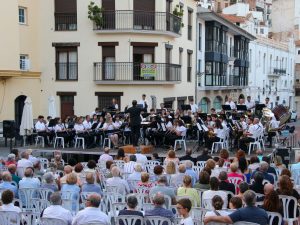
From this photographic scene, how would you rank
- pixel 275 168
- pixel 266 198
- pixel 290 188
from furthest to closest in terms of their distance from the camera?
pixel 275 168 < pixel 290 188 < pixel 266 198

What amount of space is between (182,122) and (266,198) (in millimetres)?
11769

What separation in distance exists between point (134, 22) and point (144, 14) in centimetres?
87

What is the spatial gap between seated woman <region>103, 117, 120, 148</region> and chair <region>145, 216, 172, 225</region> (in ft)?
42.8

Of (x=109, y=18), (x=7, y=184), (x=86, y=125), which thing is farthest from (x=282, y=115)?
(x=7, y=184)

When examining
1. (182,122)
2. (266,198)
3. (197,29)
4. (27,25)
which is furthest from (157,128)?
(197,29)

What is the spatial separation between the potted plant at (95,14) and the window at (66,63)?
2484mm

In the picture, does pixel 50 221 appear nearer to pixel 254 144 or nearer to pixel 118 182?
pixel 118 182

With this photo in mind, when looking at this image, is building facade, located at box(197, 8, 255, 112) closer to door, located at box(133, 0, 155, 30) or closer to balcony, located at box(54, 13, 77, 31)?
door, located at box(133, 0, 155, 30)

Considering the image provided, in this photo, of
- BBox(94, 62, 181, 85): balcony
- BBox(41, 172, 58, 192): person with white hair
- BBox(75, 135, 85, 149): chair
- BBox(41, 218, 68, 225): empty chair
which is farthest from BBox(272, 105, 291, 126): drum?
BBox(41, 218, 68, 225): empty chair

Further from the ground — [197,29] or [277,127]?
[197,29]

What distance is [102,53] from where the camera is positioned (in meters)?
31.0

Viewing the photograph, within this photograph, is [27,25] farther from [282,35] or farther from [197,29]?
[282,35]

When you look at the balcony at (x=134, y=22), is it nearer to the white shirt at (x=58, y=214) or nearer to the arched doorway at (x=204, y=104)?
the arched doorway at (x=204, y=104)

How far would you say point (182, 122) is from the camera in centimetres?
2059
